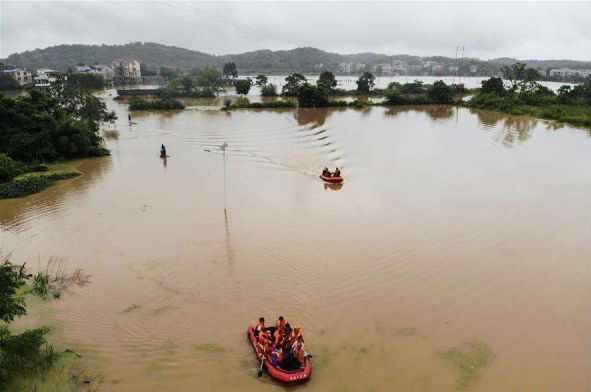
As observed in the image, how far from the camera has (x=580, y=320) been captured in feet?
33.8

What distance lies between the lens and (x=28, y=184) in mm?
18625

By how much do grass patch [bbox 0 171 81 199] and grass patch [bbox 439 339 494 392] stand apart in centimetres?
1814

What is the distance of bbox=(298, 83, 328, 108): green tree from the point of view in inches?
1970

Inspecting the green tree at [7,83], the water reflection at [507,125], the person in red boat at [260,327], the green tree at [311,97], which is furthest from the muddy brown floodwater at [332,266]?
the green tree at [7,83]

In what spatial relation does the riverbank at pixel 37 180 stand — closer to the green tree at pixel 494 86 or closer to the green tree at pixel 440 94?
the green tree at pixel 440 94

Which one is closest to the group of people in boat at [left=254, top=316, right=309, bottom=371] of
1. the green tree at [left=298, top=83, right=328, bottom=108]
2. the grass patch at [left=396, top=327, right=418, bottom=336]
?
the grass patch at [left=396, top=327, right=418, bottom=336]

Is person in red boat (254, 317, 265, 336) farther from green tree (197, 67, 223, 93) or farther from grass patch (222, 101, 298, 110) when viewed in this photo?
green tree (197, 67, 223, 93)

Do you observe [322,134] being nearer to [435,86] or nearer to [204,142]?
[204,142]

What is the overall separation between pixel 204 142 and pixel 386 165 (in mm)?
13702

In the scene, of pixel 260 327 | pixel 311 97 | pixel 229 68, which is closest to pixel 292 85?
pixel 311 97

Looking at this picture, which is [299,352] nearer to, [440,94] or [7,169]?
[7,169]

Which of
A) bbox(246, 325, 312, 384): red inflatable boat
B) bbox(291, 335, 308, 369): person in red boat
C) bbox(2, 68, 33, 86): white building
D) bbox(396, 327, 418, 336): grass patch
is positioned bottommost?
bbox(396, 327, 418, 336): grass patch

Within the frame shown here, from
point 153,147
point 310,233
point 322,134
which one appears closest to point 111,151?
point 153,147

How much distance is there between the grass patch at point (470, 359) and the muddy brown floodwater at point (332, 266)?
4 centimetres
